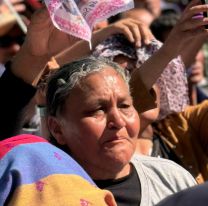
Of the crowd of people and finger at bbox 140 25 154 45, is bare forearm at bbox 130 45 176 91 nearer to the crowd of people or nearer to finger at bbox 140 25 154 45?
the crowd of people

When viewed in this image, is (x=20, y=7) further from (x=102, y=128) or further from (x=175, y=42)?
(x=102, y=128)

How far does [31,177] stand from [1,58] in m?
2.19

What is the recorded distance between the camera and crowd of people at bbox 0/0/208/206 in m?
1.52

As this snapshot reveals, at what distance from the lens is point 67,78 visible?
209 centimetres

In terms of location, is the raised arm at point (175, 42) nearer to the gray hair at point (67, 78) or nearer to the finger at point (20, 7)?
the gray hair at point (67, 78)

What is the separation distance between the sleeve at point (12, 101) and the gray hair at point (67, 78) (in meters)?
0.08

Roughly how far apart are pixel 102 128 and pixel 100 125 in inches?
0.4

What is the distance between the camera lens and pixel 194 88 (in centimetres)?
388

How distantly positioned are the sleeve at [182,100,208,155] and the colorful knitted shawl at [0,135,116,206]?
1233 millimetres

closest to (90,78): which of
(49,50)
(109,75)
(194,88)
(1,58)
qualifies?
(109,75)

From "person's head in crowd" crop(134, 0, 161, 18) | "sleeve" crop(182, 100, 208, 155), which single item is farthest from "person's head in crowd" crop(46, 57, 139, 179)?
"person's head in crowd" crop(134, 0, 161, 18)

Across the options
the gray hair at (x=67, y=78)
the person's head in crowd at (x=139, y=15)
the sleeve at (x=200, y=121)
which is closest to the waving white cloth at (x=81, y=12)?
the gray hair at (x=67, y=78)

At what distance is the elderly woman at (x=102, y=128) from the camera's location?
1.99 m

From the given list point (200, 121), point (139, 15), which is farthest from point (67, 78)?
point (139, 15)
